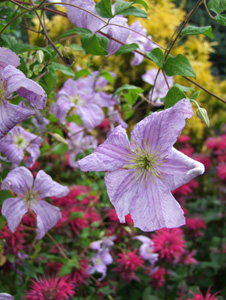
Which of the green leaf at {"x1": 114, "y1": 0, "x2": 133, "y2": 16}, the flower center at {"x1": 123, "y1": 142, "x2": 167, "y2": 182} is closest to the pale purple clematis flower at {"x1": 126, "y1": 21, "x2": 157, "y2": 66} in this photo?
the green leaf at {"x1": 114, "y1": 0, "x2": 133, "y2": 16}

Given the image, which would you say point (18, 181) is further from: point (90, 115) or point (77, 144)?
point (77, 144)

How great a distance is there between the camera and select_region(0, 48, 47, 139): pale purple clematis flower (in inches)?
13.1

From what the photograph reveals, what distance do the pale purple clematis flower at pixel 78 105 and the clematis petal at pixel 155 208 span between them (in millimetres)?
348

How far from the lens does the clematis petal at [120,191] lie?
1.32ft

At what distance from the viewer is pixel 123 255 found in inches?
29.8

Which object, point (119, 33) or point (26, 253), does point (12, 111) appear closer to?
point (119, 33)

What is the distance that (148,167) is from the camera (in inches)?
16.3

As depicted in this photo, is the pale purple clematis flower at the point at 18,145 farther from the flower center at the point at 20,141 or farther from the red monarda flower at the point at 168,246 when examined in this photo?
the red monarda flower at the point at 168,246

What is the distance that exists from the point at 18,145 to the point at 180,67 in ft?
1.07

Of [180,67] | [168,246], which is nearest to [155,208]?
[180,67]

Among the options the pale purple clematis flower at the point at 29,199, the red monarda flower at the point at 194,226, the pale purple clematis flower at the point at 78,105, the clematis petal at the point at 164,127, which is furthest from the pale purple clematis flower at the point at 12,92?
the red monarda flower at the point at 194,226

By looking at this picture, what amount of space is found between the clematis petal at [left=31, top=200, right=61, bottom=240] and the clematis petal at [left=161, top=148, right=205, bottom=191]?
0.25m

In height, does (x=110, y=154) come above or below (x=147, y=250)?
above

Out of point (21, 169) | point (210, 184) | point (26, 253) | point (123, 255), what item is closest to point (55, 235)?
point (26, 253)
